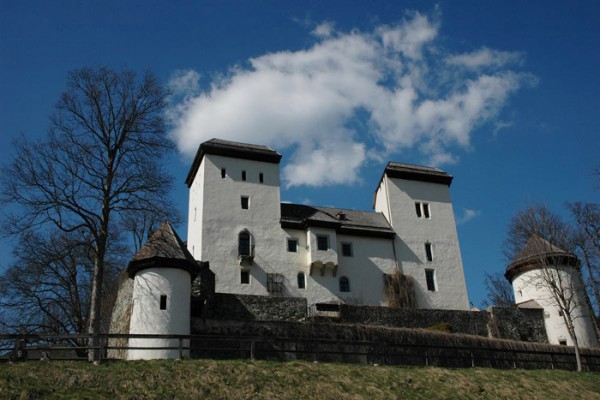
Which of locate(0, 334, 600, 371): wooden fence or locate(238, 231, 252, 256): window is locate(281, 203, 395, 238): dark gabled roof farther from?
locate(0, 334, 600, 371): wooden fence

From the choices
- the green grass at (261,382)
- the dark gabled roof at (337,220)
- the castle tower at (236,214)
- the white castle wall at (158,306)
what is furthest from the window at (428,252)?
the white castle wall at (158,306)

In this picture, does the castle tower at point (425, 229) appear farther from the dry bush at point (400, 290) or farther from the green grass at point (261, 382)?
the green grass at point (261, 382)

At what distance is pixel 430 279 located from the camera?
39.8 metres

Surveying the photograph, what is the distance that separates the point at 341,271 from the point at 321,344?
11.1 meters

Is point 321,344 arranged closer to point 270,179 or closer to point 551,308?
point 270,179

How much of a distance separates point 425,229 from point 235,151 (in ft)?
45.0

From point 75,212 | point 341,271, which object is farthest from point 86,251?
point 341,271

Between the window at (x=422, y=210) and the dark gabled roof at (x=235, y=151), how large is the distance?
10166 mm

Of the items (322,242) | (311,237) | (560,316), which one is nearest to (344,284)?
(322,242)

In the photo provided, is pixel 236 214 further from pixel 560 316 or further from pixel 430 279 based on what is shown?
pixel 560 316

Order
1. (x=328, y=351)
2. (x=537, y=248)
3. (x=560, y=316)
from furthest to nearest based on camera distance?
(x=560, y=316)
(x=537, y=248)
(x=328, y=351)

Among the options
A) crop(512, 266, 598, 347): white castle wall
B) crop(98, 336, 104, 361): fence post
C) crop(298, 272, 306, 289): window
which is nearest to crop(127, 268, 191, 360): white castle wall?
crop(98, 336, 104, 361): fence post

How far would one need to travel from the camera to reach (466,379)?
938 inches

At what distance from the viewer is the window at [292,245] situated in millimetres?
37250
